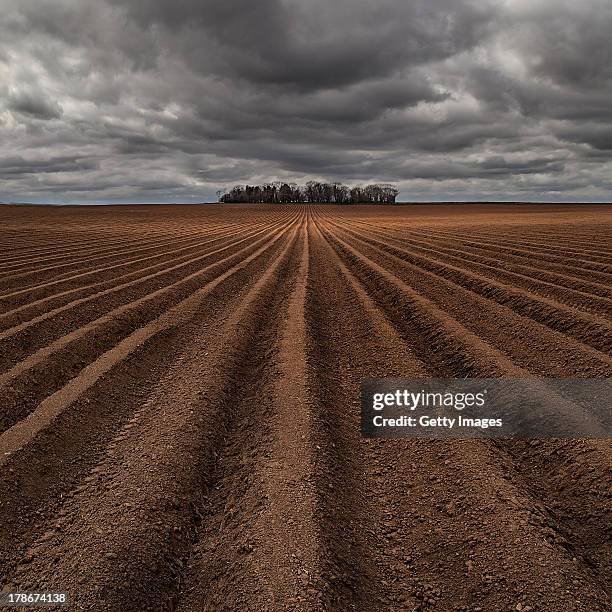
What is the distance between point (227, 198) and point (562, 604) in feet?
555

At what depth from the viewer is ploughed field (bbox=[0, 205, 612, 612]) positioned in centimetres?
320

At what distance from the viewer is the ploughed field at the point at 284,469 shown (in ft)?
10.5

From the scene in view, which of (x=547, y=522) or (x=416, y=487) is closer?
(x=547, y=522)

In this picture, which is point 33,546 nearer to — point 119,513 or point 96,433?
point 119,513

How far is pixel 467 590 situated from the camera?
3129 mm

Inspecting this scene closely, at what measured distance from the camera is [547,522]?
11.9 ft

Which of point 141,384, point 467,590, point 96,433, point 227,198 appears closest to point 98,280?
point 141,384

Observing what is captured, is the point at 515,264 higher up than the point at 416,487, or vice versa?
the point at 515,264

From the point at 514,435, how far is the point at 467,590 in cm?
228

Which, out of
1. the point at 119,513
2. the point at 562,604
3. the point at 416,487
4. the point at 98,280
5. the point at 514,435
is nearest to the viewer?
the point at 562,604

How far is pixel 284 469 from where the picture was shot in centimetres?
434

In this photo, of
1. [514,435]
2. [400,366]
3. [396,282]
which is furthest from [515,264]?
[514,435]

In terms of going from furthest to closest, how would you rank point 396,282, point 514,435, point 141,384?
point 396,282
point 141,384
point 514,435

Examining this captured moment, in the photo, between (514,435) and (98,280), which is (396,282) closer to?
(514,435)
